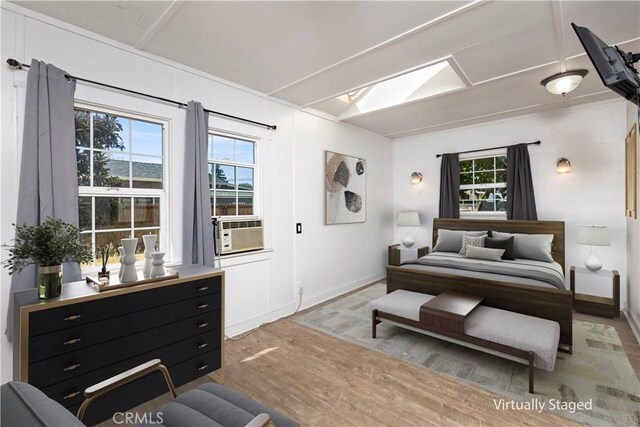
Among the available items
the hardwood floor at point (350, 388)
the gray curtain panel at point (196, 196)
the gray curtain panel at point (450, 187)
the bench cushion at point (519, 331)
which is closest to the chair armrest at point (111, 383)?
the hardwood floor at point (350, 388)

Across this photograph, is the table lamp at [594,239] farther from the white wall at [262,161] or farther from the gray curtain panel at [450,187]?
the white wall at [262,161]

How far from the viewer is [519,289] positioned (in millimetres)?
2703

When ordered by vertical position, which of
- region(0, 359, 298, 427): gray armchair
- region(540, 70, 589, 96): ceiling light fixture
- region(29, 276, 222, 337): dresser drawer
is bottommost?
region(0, 359, 298, 427): gray armchair

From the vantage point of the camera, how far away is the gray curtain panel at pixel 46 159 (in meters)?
1.86

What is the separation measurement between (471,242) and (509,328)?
6.55ft

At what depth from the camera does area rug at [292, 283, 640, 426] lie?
1.95 metres

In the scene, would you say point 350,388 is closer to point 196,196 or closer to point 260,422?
point 260,422

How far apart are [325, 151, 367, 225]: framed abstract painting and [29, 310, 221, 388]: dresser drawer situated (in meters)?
2.42

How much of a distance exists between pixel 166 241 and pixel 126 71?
1.47 m

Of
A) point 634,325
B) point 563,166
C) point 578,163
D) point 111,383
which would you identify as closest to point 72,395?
point 111,383

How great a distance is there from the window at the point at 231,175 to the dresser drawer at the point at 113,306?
3.45 ft

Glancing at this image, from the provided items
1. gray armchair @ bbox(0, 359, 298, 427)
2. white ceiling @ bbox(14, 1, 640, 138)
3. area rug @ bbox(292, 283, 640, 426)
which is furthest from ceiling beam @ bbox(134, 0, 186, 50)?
area rug @ bbox(292, 283, 640, 426)

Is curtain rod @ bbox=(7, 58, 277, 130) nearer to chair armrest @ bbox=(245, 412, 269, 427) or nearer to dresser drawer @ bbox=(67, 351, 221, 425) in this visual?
dresser drawer @ bbox=(67, 351, 221, 425)

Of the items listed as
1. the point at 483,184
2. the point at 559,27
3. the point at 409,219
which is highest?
the point at 559,27
